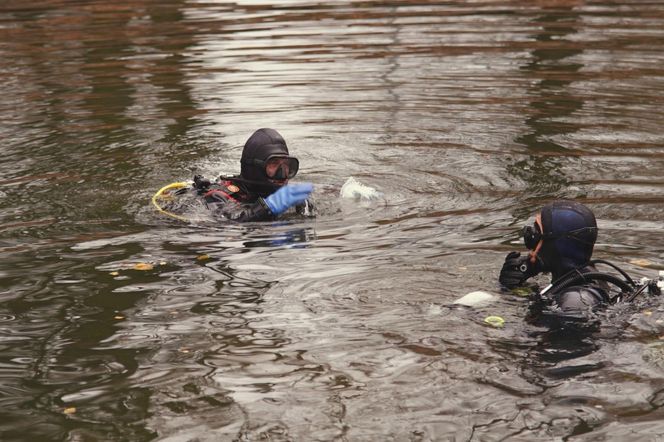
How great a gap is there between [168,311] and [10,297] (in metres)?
1.15

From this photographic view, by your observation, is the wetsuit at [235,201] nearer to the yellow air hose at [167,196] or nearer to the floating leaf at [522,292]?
the yellow air hose at [167,196]

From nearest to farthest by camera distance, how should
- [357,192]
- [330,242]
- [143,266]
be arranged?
[143,266] → [330,242] → [357,192]

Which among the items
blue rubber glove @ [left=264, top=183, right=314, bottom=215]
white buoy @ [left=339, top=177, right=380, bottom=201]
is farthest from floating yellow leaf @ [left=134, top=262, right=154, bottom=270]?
white buoy @ [left=339, top=177, right=380, bottom=201]

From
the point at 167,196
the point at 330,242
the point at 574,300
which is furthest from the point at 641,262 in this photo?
the point at 167,196

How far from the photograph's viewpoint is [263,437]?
4.84 m

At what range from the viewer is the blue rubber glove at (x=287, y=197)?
796 centimetres

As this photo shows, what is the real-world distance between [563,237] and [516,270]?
41 cm

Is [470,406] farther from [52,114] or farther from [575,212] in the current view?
[52,114]

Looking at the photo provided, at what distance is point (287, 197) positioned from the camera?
26.2 feet

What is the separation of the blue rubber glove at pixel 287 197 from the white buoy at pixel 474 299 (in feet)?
7.10

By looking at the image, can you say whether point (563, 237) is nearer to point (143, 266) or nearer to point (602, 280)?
point (602, 280)

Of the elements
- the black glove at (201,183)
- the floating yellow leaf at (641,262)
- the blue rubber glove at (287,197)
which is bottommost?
the floating yellow leaf at (641,262)

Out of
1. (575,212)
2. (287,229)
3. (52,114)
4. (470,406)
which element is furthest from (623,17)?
(470,406)

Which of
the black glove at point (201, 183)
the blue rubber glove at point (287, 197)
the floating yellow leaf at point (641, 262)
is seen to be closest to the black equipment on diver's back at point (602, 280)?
the floating yellow leaf at point (641, 262)
